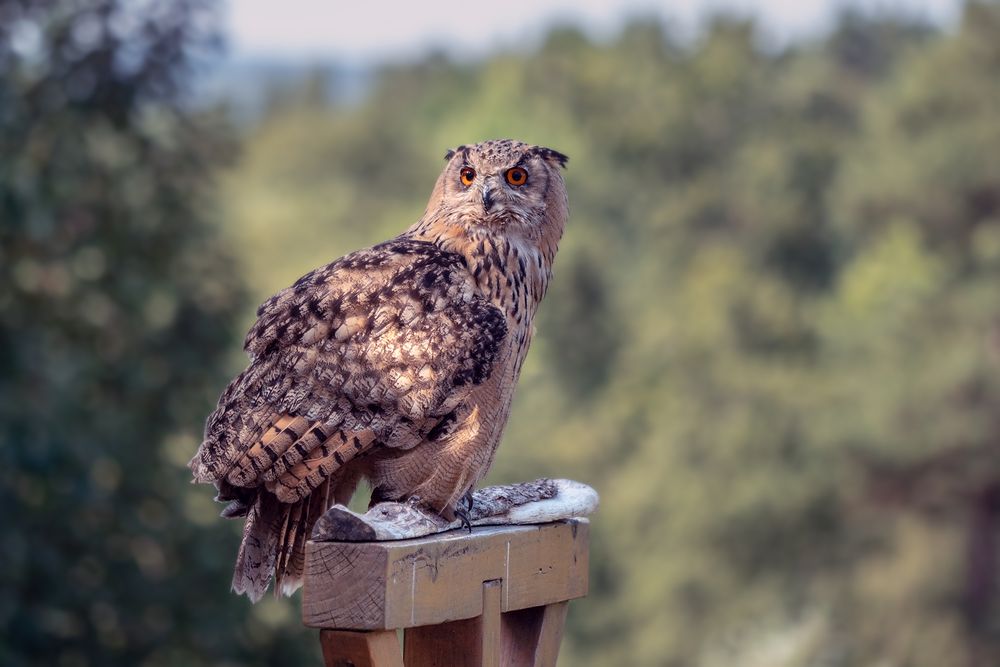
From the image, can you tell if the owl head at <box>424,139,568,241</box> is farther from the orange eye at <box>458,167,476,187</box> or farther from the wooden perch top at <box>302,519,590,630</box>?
the wooden perch top at <box>302,519,590,630</box>

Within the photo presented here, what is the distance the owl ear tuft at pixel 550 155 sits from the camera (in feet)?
12.7

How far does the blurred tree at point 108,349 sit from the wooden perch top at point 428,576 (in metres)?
4.34

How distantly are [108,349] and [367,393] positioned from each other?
21.7ft

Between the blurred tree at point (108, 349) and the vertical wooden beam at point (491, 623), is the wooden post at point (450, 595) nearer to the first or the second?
the vertical wooden beam at point (491, 623)

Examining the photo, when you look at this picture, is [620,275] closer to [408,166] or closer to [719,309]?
[719,309]

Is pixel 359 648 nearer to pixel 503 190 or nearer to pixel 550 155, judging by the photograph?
pixel 503 190

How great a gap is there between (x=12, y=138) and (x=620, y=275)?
37653 mm

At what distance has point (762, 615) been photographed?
99.1ft

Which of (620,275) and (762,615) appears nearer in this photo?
(762,615)

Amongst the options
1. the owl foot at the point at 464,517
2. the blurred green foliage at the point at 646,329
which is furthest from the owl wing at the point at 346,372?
the blurred green foliage at the point at 646,329

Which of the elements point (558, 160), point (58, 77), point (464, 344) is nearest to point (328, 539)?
point (464, 344)

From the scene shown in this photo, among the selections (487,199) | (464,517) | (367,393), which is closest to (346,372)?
(367,393)

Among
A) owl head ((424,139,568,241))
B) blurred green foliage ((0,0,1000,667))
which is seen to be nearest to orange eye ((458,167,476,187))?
owl head ((424,139,568,241))

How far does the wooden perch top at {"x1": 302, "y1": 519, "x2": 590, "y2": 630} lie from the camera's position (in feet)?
9.17
